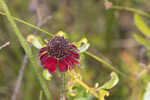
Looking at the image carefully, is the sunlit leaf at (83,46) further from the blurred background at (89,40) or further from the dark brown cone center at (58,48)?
the blurred background at (89,40)

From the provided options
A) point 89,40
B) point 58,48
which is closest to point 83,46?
point 58,48

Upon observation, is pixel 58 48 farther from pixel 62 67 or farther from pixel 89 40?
pixel 89 40

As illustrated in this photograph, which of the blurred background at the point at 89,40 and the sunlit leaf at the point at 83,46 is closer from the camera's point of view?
the sunlit leaf at the point at 83,46

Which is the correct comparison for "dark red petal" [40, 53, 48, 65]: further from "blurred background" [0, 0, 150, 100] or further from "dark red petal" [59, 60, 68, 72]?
"blurred background" [0, 0, 150, 100]

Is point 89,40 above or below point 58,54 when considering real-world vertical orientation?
above

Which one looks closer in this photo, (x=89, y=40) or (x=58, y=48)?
(x=58, y=48)

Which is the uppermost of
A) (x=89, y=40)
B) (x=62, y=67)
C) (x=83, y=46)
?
(x=89, y=40)

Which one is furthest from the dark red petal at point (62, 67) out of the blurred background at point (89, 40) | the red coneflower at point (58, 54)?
the blurred background at point (89, 40)

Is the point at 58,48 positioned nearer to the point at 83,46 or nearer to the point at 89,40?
the point at 83,46

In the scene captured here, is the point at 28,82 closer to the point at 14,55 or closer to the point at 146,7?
the point at 14,55
